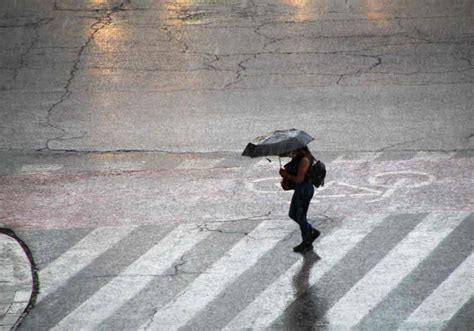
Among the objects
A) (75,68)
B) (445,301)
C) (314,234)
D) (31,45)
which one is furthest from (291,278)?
(31,45)

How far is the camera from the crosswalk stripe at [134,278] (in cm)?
1136

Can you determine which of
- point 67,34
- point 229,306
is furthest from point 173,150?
point 67,34

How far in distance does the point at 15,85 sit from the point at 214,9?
6157 millimetres

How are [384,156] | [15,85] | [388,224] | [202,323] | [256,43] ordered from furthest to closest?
[256,43] < [15,85] < [384,156] < [388,224] < [202,323]

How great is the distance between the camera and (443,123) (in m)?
17.3

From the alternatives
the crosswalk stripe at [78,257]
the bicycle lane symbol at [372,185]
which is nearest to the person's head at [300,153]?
the bicycle lane symbol at [372,185]

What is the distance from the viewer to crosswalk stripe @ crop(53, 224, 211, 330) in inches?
447

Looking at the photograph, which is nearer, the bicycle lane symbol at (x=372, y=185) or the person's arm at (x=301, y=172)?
the person's arm at (x=301, y=172)

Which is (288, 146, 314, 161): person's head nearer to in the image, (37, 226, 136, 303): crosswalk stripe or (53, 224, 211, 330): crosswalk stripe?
(53, 224, 211, 330): crosswalk stripe

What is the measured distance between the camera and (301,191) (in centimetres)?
1285

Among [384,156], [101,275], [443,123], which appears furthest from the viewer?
[443,123]

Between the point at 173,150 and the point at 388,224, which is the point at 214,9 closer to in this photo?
the point at 173,150

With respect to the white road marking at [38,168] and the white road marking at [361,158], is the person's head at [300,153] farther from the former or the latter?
the white road marking at [38,168]

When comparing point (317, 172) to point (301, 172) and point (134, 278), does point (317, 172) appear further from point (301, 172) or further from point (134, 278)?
point (134, 278)
